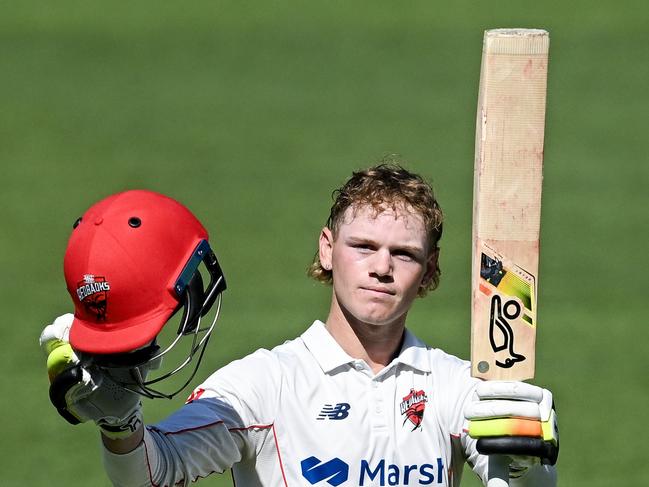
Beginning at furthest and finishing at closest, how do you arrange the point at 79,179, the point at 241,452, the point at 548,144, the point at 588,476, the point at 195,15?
1. the point at 195,15
2. the point at 548,144
3. the point at 79,179
4. the point at 588,476
5. the point at 241,452

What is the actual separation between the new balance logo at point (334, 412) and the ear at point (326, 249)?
545mm

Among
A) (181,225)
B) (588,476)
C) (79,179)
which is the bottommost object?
(588,476)

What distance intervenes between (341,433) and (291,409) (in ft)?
0.63

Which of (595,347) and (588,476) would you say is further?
(595,347)

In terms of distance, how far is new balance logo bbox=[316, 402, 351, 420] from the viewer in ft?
16.8

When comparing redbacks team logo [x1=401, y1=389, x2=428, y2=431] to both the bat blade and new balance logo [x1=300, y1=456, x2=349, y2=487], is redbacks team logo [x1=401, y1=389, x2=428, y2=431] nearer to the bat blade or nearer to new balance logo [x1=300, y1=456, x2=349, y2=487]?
new balance logo [x1=300, y1=456, x2=349, y2=487]

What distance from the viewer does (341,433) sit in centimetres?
509

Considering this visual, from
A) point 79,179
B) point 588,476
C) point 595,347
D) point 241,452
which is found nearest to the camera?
point 241,452

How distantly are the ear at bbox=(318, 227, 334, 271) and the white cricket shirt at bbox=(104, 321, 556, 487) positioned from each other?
0.77 ft

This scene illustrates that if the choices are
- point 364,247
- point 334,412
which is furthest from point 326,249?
point 334,412

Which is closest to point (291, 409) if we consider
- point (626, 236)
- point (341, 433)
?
point (341, 433)

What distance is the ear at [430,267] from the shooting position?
210 inches

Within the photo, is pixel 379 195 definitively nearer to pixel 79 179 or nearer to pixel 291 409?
pixel 291 409

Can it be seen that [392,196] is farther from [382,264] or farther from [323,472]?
[323,472]
